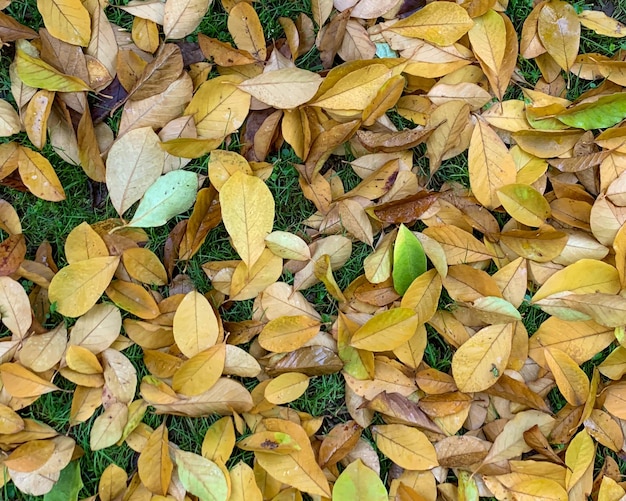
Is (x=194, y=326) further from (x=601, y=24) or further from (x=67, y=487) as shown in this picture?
(x=601, y=24)

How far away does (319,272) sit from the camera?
145cm

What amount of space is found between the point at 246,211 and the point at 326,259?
0.23 meters

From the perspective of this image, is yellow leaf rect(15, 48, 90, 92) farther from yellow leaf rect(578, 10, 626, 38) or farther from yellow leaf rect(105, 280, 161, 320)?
yellow leaf rect(578, 10, 626, 38)

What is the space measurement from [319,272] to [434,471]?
22.7 inches

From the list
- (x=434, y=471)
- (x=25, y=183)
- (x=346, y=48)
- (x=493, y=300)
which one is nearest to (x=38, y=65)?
(x=25, y=183)

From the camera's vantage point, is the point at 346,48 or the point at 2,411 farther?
the point at 346,48

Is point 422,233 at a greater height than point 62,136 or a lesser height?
lesser

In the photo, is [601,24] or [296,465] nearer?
[296,465]

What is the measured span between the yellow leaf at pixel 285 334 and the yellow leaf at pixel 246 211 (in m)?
0.16

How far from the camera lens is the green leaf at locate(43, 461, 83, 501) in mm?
1399

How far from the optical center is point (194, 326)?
140cm

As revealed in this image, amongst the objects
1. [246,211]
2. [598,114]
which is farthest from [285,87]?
[598,114]

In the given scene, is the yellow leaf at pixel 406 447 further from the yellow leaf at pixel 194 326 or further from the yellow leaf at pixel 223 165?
the yellow leaf at pixel 223 165

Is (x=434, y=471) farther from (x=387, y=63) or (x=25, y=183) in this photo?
(x=25, y=183)
